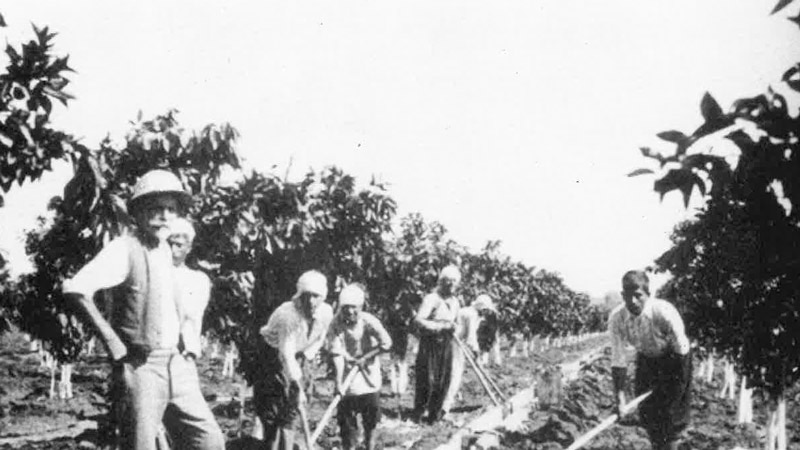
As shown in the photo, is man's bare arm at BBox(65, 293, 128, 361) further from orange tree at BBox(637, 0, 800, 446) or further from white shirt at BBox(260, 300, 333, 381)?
white shirt at BBox(260, 300, 333, 381)

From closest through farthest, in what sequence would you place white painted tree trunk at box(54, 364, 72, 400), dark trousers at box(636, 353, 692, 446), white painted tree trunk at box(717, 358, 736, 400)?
dark trousers at box(636, 353, 692, 446), white painted tree trunk at box(54, 364, 72, 400), white painted tree trunk at box(717, 358, 736, 400)

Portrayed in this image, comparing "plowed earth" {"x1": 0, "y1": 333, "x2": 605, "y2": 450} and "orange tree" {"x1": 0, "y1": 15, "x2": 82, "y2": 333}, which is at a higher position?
"orange tree" {"x1": 0, "y1": 15, "x2": 82, "y2": 333}

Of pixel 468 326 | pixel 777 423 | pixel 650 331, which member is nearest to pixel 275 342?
pixel 650 331

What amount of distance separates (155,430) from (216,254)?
15.1 feet

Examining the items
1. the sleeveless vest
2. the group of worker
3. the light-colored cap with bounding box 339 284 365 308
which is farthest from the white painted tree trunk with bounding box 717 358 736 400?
the sleeveless vest

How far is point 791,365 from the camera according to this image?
2.42 metres

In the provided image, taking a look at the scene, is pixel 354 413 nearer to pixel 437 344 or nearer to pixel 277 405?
pixel 277 405

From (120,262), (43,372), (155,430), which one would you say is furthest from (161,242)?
(43,372)

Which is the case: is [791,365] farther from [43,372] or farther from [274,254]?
[43,372]

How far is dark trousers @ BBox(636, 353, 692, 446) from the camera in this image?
6738mm

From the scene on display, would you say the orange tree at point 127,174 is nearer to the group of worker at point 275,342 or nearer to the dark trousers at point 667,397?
the group of worker at point 275,342

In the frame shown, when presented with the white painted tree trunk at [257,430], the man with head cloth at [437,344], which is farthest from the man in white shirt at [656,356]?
the white painted tree trunk at [257,430]

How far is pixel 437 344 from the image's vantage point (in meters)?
10.2

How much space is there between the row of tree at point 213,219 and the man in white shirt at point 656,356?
356 cm
